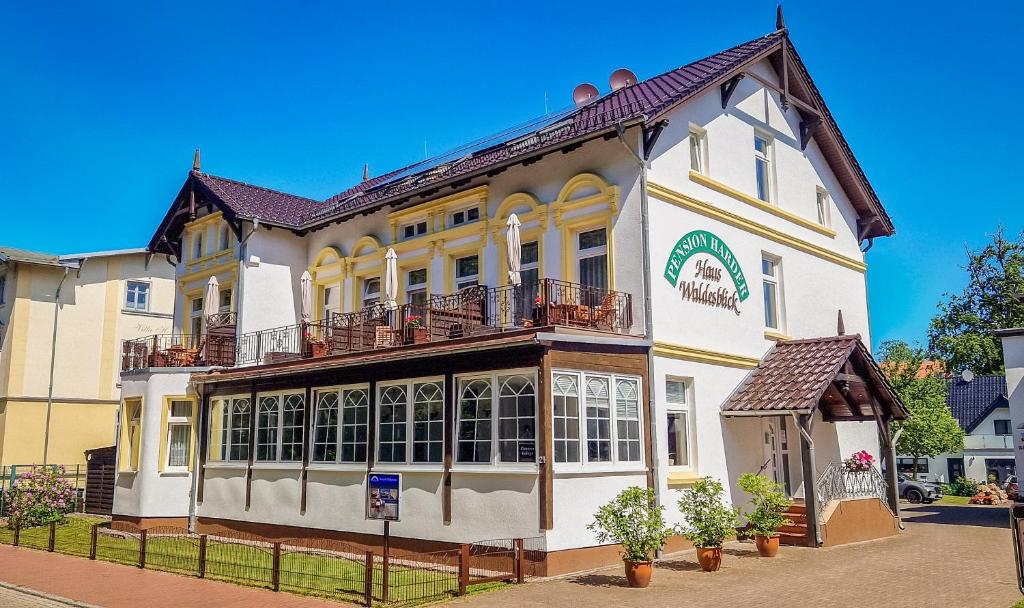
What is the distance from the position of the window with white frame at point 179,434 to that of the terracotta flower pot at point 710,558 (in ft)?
45.4

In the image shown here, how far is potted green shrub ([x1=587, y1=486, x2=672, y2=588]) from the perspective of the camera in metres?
12.1

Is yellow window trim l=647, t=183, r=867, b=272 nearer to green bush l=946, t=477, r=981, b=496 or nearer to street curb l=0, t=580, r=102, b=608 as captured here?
street curb l=0, t=580, r=102, b=608

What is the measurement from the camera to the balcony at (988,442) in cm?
5091

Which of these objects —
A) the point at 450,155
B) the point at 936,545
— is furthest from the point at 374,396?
the point at 936,545

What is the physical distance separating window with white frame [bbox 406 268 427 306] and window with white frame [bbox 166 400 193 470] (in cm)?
663

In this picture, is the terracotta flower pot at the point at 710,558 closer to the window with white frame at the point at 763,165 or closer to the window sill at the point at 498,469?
the window sill at the point at 498,469

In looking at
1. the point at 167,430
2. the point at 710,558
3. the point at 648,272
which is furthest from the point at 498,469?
the point at 167,430

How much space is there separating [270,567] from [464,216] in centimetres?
872

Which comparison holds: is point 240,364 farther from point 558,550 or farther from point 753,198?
point 753,198

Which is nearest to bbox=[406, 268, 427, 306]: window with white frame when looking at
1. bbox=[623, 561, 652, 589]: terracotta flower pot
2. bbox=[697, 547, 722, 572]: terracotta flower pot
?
bbox=[697, 547, 722, 572]: terracotta flower pot

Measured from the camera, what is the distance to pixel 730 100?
62.2 ft

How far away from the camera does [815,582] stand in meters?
12.2

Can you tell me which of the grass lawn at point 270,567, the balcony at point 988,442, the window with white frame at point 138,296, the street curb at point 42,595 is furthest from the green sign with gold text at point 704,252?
the balcony at point 988,442

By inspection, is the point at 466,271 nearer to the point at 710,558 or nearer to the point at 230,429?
the point at 230,429
